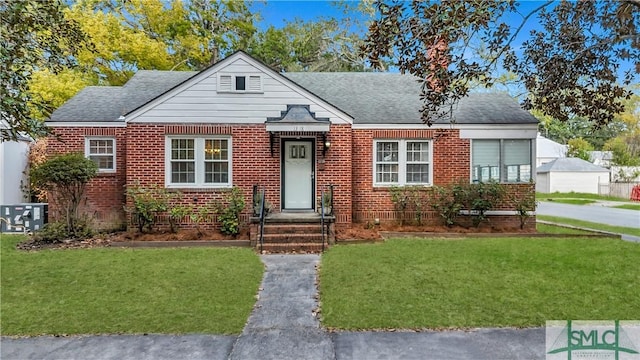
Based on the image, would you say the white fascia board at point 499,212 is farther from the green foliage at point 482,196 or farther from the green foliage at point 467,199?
the green foliage at point 482,196

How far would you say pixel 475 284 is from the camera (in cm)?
604

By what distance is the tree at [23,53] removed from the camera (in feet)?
14.9

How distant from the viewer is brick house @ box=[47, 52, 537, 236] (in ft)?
33.6

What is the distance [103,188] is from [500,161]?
12138mm

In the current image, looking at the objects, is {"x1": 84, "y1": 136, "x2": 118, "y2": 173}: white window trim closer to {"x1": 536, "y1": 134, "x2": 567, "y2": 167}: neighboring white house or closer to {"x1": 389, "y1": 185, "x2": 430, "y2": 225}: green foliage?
{"x1": 389, "y1": 185, "x2": 430, "y2": 225}: green foliage

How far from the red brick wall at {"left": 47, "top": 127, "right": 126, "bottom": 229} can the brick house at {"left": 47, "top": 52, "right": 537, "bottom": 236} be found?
30 mm

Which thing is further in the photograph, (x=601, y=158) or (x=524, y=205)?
(x=601, y=158)

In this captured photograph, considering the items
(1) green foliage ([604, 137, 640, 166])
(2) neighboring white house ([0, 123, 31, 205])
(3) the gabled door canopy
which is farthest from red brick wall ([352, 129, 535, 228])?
(1) green foliage ([604, 137, 640, 166])

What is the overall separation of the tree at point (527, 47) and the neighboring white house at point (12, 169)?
1344 centimetres

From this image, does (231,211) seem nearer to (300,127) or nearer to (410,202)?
(300,127)

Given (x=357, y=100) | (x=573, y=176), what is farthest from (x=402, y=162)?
(x=573, y=176)

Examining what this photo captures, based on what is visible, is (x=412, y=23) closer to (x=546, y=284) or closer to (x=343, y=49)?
(x=546, y=284)

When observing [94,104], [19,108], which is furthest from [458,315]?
[94,104]

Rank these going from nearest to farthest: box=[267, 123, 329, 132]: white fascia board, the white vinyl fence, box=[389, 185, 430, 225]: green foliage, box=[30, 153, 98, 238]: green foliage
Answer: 1. box=[30, 153, 98, 238]: green foliage
2. box=[267, 123, 329, 132]: white fascia board
3. box=[389, 185, 430, 225]: green foliage
4. the white vinyl fence
